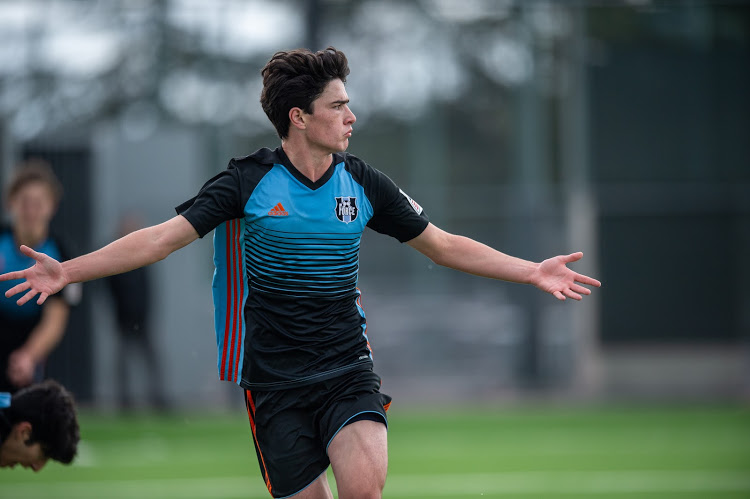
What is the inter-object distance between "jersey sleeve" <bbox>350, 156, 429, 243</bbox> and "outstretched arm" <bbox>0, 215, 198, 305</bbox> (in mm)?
923

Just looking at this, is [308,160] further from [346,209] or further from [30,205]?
[30,205]

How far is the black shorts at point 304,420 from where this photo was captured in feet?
15.9

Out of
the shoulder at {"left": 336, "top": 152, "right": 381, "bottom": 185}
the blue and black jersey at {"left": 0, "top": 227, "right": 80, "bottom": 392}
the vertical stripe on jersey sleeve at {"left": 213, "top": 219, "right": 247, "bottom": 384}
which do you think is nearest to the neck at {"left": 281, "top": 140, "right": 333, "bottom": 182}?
the shoulder at {"left": 336, "top": 152, "right": 381, "bottom": 185}

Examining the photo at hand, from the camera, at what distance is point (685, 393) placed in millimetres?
16375

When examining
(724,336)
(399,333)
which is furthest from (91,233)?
(724,336)

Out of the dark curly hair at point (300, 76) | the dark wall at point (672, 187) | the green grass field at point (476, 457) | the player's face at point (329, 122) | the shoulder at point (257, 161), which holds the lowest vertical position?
the green grass field at point (476, 457)

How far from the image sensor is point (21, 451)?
5500mm

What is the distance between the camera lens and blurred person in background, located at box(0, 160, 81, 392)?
288 inches

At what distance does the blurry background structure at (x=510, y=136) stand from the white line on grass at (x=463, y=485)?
671 cm

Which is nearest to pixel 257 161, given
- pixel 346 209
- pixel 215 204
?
pixel 215 204

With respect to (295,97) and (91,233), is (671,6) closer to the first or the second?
(91,233)

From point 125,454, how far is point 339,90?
22.7 feet

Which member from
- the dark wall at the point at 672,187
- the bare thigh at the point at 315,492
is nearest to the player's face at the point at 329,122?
the bare thigh at the point at 315,492

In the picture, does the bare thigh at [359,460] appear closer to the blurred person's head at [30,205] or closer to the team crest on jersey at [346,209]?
the team crest on jersey at [346,209]
